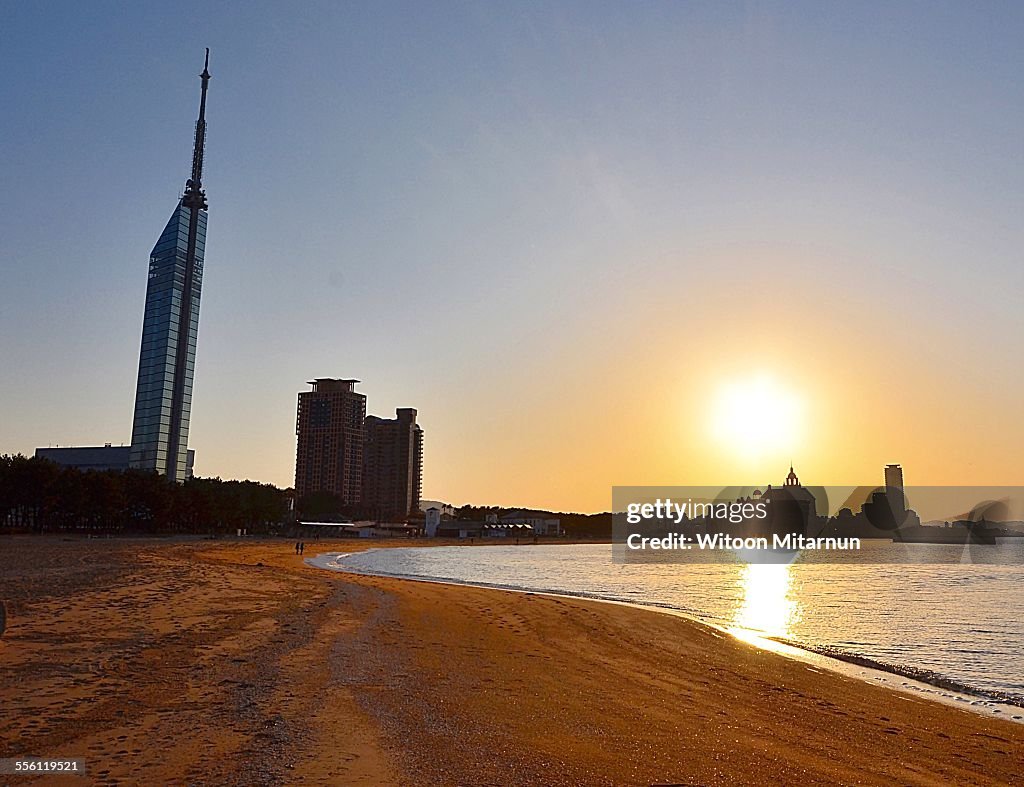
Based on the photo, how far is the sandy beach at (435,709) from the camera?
31.6 feet

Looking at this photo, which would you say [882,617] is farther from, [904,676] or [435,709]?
[435,709]

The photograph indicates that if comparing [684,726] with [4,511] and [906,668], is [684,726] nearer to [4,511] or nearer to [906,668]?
[906,668]

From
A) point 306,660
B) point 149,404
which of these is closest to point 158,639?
point 306,660

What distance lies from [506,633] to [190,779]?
651 inches

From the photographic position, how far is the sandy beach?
9633mm

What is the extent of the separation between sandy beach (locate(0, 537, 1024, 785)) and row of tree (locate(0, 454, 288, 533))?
82.2m

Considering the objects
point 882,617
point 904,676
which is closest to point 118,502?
point 882,617

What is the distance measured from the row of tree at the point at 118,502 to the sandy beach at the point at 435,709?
270 feet

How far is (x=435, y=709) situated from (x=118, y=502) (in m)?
110

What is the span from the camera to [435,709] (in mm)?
12727

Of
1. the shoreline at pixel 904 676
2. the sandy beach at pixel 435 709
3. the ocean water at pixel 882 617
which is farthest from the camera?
the ocean water at pixel 882 617

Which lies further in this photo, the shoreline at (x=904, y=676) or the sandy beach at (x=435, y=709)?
the shoreline at (x=904, y=676)

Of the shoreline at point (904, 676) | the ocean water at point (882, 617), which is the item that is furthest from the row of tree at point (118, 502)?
the shoreline at point (904, 676)

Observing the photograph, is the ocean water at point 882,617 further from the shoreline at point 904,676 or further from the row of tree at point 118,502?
the row of tree at point 118,502
